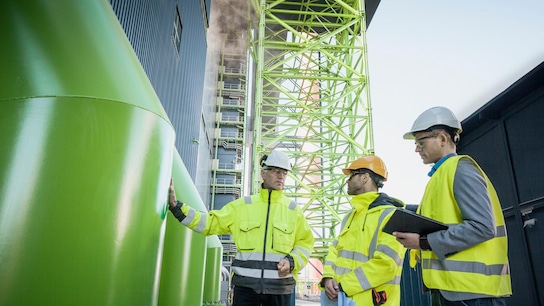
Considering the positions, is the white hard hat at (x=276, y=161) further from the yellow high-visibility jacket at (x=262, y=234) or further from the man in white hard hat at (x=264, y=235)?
the yellow high-visibility jacket at (x=262, y=234)

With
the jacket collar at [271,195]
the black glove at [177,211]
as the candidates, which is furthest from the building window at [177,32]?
the black glove at [177,211]

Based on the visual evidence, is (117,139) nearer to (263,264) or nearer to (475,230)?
(263,264)

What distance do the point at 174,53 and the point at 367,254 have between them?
7456 millimetres

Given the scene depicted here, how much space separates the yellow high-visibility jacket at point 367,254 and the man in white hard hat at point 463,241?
368 millimetres

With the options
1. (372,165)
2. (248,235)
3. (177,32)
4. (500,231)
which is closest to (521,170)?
(372,165)

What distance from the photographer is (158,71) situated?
23.4ft

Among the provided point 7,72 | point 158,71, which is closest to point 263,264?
point 7,72

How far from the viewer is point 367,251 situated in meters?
2.52

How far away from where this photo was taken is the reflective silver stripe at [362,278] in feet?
7.54

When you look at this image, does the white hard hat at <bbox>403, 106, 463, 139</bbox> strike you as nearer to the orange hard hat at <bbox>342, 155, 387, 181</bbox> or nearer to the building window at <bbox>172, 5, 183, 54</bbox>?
the orange hard hat at <bbox>342, 155, 387, 181</bbox>

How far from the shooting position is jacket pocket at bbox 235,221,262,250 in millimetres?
2867

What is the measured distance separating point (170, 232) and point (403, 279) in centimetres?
404

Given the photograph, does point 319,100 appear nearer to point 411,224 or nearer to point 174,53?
point 174,53

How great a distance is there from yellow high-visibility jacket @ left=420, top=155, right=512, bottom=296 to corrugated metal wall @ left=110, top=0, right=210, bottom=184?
186 inches
